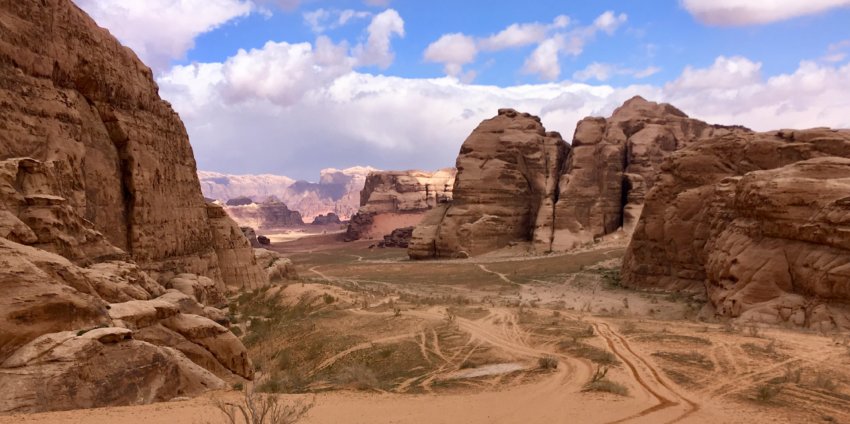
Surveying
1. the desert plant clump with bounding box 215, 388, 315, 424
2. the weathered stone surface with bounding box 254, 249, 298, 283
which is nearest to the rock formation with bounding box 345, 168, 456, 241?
the weathered stone surface with bounding box 254, 249, 298, 283

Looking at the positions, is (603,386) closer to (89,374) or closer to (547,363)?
(547,363)

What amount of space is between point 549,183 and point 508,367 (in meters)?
38.9

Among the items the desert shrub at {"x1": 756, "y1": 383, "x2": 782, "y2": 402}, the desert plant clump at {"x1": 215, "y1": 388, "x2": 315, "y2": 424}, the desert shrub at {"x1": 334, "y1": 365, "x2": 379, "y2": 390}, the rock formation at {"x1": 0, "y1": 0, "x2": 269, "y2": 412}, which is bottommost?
the desert shrub at {"x1": 334, "y1": 365, "x2": 379, "y2": 390}

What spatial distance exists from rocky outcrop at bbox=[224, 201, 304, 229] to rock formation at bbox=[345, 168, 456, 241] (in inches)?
1476

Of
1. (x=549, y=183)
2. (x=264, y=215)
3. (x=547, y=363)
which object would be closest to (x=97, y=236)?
(x=547, y=363)

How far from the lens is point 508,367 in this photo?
979cm

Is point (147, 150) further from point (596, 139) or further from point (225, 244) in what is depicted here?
point (596, 139)

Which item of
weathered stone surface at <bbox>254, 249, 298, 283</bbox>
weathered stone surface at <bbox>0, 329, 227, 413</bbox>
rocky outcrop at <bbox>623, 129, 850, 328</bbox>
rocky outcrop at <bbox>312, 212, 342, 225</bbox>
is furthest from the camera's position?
rocky outcrop at <bbox>312, 212, 342, 225</bbox>

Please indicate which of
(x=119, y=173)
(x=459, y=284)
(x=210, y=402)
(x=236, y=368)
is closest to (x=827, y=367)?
(x=210, y=402)

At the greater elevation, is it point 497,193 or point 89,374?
point 497,193

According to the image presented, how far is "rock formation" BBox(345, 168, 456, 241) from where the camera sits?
78.4 m

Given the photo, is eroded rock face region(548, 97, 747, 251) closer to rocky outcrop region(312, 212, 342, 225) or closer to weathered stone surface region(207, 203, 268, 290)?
weathered stone surface region(207, 203, 268, 290)

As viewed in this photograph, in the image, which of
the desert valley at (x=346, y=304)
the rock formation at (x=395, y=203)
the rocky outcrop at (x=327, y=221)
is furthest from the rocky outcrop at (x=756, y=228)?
the rocky outcrop at (x=327, y=221)

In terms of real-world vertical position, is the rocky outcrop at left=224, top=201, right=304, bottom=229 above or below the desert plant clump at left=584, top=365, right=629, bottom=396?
above
